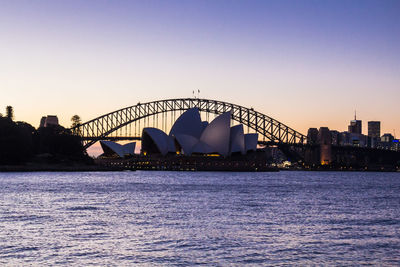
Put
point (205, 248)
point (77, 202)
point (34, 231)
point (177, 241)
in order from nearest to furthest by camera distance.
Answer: point (205, 248), point (177, 241), point (34, 231), point (77, 202)

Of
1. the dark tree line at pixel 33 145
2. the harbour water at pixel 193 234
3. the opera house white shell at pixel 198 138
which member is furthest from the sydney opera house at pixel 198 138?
the harbour water at pixel 193 234

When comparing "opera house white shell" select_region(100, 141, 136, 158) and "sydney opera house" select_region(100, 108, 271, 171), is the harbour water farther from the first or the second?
"opera house white shell" select_region(100, 141, 136, 158)

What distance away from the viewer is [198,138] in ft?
450

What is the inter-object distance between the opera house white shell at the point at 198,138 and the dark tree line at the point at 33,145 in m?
17.1

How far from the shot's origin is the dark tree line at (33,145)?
102938 mm

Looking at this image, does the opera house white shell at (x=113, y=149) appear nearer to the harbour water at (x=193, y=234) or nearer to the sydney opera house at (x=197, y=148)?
the sydney opera house at (x=197, y=148)

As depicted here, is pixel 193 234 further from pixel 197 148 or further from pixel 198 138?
pixel 198 138

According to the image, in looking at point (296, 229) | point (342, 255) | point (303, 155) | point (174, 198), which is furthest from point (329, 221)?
point (303, 155)

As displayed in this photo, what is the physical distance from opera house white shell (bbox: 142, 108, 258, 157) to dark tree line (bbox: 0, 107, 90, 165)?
17148mm

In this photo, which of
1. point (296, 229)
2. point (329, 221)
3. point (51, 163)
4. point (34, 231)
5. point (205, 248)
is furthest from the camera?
point (51, 163)

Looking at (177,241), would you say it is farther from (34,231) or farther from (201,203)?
(201,203)

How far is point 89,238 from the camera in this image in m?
25.0

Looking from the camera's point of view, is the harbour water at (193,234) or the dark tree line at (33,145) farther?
the dark tree line at (33,145)

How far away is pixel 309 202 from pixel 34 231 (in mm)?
26439
